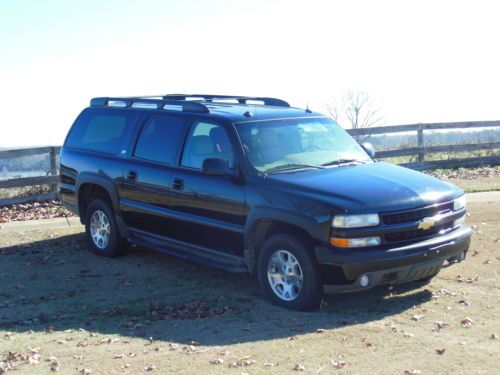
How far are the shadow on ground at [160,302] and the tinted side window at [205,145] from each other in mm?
1400

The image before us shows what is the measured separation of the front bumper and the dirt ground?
0.33m

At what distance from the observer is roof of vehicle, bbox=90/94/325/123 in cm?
790

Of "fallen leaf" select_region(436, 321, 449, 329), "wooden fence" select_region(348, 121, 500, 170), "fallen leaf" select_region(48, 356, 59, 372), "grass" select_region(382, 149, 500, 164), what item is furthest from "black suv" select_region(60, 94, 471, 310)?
"grass" select_region(382, 149, 500, 164)

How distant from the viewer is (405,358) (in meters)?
5.47

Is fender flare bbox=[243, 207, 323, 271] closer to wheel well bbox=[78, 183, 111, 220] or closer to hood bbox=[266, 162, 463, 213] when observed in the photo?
hood bbox=[266, 162, 463, 213]

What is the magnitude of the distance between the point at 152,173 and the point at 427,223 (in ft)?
10.6

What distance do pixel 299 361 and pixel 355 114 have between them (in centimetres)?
3041

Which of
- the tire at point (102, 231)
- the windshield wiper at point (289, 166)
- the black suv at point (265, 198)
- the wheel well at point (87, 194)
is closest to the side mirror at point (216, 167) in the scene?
the black suv at point (265, 198)

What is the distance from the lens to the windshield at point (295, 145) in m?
7.41

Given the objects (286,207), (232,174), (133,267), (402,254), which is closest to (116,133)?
(133,267)

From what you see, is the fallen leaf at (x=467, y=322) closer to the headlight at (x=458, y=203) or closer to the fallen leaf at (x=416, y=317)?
the fallen leaf at (x=416, y=317)

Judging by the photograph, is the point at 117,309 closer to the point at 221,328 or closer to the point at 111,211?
the point at 221,328

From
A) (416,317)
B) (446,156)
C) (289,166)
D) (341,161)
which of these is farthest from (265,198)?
(446,156)

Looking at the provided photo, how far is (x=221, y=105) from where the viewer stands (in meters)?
8.57
